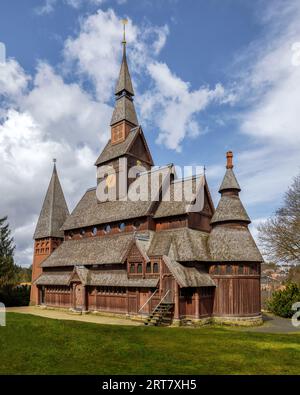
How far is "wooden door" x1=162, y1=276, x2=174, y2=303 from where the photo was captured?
1043 inches

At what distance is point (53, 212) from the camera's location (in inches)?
1838

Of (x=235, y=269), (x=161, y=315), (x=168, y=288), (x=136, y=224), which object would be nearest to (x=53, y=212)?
(x=136, y=224)

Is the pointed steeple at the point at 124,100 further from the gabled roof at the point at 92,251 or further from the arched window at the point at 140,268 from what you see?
the arched window at the point at 140,268

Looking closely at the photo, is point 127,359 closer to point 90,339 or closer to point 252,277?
point 90,339

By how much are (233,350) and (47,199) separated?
124 feet

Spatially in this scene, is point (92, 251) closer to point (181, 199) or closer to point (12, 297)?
point (181, 199)

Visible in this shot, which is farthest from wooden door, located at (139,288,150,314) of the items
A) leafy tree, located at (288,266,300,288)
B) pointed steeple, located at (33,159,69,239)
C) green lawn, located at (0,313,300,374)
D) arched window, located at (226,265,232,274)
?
pointed steeple, located at (33,159,69,239)

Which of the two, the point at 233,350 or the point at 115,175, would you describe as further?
the point at 115,175

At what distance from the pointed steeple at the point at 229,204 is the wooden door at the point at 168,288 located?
7.23 m

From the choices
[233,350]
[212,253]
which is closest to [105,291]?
[212,253]

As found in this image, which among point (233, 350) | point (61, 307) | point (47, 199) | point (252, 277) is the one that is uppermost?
point (47, 199)

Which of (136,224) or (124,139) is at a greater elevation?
(124,139)

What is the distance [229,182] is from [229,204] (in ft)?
7.05

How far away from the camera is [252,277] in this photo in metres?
28.3
